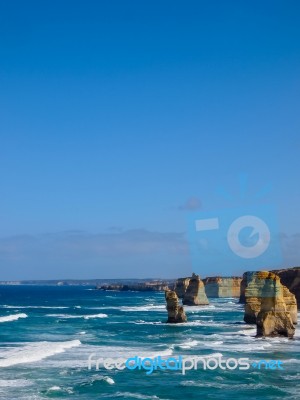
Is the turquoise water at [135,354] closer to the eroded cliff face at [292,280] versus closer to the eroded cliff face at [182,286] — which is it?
the eroded cliff face at [292,280]

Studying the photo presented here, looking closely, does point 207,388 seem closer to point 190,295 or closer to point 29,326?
point 29,326

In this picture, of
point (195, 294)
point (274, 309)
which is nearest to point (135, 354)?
point (274, 309)

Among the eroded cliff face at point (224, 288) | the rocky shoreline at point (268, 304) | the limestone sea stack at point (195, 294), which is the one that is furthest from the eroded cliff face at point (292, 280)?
the eroded cliff face at point (224, 288)

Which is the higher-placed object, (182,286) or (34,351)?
(182,286)

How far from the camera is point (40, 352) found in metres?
42.9

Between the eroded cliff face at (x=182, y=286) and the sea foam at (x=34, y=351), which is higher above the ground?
the eroded cliff face at (x=182, y=286)

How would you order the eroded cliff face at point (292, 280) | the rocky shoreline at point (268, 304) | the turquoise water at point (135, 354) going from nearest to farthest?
the turquoise water at point (135, 354) → the rocky shoreline at point (268, 304) → the eroded cliff face at point (292, 280)

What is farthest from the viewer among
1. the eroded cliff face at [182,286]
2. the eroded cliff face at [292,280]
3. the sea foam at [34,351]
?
the eroded cliff face at [182,286]

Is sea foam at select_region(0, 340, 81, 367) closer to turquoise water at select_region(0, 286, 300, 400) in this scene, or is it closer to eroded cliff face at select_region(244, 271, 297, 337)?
turquoise water at select_region(0, 286, 300, 400)

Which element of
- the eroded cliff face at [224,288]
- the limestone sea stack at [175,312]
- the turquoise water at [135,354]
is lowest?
the turquoise water at [135,354]

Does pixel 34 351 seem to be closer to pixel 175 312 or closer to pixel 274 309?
pixel 274 309

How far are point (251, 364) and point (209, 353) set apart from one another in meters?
5.30

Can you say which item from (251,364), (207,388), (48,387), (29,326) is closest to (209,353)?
(251,364)

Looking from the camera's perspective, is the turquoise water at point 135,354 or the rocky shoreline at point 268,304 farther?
the rocky shoreline at point 268,304
